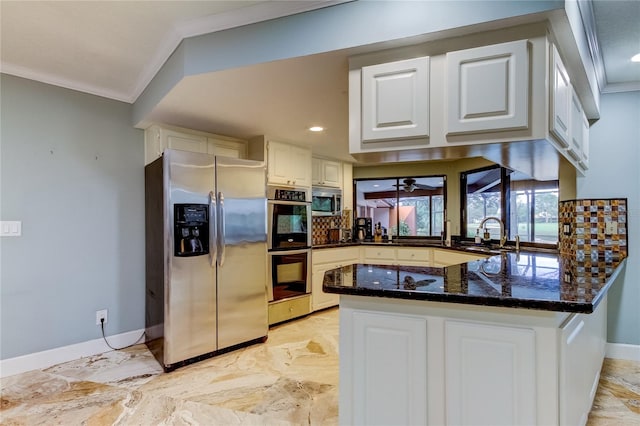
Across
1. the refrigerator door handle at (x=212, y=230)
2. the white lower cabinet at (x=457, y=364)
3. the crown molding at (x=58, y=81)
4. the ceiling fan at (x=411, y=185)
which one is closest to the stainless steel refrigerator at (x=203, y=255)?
the refrigerator door handle at (x=212, y=230)

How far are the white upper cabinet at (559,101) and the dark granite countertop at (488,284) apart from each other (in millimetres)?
687

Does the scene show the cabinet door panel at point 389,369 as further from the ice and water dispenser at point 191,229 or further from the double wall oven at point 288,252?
the double wall oven at point 288,252

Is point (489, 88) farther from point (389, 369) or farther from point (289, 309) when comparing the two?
point (289, 309)

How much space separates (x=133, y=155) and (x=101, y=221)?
68cm

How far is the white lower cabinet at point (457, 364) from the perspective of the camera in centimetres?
122

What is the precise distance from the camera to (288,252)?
385 cm

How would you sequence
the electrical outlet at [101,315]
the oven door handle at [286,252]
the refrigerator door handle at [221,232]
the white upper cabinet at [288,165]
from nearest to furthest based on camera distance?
the refrigerator door handle at [221,232]
the electrical outlet at [101,315]
the oven door handle at [286,252]
the white upper cabinet at [288,165]

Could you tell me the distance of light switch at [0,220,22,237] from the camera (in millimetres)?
2615

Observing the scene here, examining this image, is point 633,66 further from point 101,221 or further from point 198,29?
point 101,221

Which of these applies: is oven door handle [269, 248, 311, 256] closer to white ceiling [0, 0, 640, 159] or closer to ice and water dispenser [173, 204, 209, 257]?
ice and water dispenser [173, 204, 209, 257]

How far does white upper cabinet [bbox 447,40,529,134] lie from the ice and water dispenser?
6.70 ft

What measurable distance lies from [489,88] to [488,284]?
2.82 ft

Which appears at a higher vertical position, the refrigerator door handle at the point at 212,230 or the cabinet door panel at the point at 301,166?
the cabinet door panel at the point at 301,166

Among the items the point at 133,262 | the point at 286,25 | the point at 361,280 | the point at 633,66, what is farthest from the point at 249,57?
the point at 633,66
